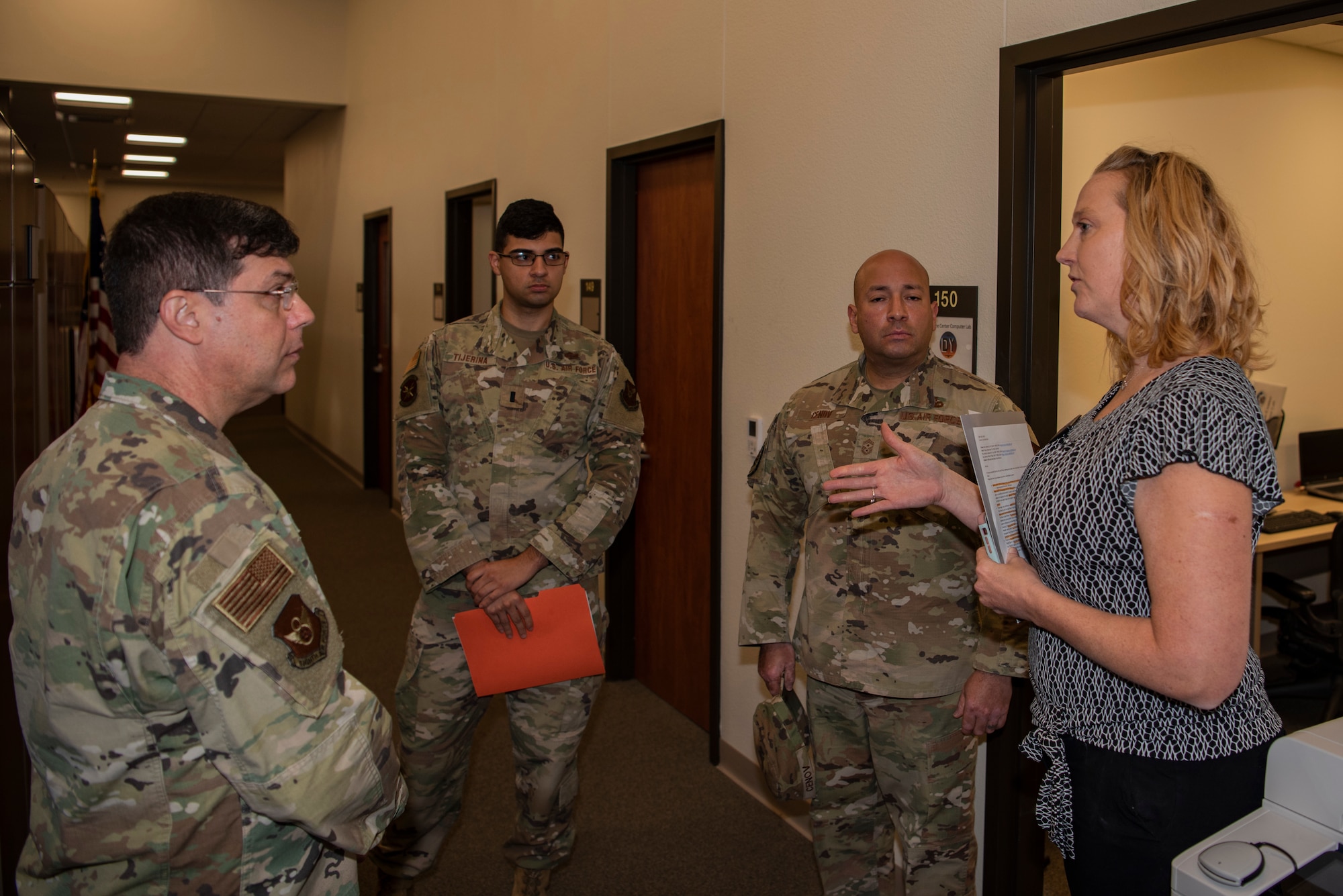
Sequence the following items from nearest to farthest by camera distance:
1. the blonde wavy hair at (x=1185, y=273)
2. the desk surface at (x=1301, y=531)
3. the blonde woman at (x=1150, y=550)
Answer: the blonde woman at (x=1150, y=550)
the blonde wavy hair at (x=1185, y=273)
the desk surface at (x=1301, y=531)

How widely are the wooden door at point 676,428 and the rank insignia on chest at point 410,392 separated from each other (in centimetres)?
116

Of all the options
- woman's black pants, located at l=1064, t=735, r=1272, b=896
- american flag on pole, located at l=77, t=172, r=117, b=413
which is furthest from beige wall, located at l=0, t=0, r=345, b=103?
woman's black pants, located at l=1064, t=735, r=1272, b=896

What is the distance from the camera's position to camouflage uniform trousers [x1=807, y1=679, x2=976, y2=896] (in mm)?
1958

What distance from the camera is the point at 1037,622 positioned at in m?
1.31

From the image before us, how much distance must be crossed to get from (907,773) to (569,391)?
3.98ft

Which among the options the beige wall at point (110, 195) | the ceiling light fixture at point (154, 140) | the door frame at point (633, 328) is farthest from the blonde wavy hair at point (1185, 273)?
the beige wall at point (110, 195)

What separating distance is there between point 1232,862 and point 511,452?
174cm

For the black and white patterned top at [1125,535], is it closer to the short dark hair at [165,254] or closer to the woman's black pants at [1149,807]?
the woman's black pants at [1149,807]

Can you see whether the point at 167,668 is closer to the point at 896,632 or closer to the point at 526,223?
the point at 896,632

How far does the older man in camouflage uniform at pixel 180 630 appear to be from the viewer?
1055 millimetres

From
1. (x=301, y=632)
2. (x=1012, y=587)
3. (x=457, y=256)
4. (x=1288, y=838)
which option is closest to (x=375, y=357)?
(x=457, y=256)

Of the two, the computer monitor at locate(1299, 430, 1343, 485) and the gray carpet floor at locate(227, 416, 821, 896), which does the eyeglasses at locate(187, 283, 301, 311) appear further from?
the computer monitor at locate(1299, 430, 1343, 485)

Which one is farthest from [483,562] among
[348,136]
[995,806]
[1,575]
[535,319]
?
[348,136]

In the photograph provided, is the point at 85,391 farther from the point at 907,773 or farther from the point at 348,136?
the point at 907,773
